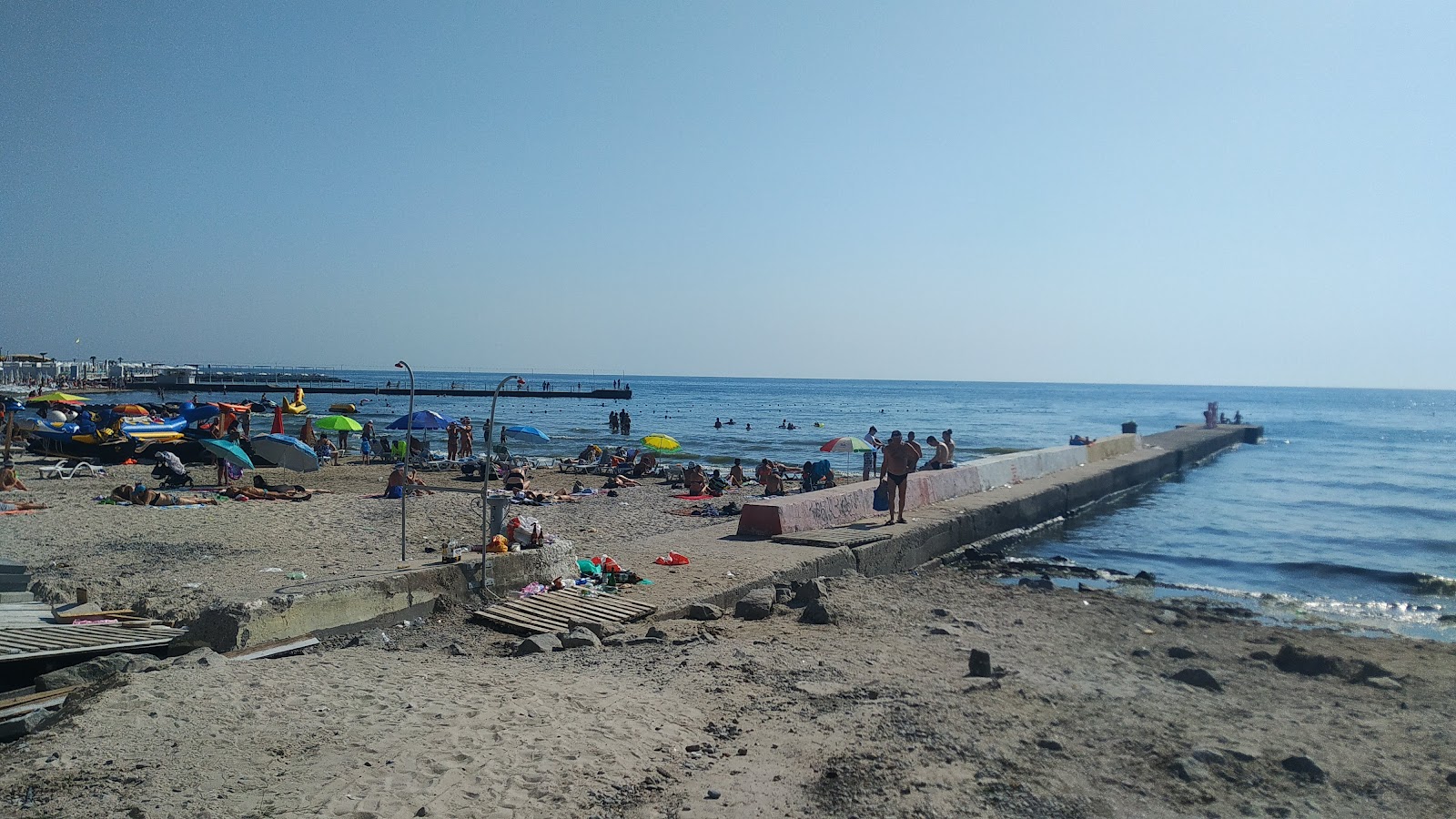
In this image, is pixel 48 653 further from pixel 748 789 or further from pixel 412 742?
pixel 748 789

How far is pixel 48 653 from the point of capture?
632 cm

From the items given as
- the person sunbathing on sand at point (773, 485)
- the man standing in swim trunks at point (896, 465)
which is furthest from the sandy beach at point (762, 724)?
the person sunbathing on sand at point (773, 485)

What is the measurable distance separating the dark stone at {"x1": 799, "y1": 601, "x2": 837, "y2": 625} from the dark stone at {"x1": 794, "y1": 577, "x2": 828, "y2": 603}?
0.21m

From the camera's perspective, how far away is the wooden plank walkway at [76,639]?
20.9 feet

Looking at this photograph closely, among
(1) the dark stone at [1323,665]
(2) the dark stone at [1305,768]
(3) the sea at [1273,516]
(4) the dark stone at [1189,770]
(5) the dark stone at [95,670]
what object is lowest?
(3) the sea at [1273,516]

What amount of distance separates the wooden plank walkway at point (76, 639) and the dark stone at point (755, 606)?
4.79m

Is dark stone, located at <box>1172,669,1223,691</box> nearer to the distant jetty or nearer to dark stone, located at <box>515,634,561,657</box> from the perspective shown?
dark stone, located at <box>515,634,561,657</box>

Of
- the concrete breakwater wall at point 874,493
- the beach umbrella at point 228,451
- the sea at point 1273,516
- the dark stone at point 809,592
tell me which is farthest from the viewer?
the beach umbrella at point 228,451

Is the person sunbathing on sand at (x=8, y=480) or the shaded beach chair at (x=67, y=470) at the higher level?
the person sunbathing on sand at (x=8, y=480)

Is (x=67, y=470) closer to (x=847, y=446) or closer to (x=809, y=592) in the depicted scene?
(x=847, y=446)

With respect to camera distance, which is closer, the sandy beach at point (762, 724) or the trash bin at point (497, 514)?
the sandy beach at point (762, 724)

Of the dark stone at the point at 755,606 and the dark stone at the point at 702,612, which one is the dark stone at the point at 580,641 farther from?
the dark stone at the point at 755,606

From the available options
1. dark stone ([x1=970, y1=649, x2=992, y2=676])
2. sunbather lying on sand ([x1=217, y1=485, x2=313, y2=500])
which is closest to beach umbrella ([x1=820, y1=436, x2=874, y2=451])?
sunbather lying on sand ([x1=217, y1=485, x2=313, y2=500])

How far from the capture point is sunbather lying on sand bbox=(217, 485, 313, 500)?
16672 mm
